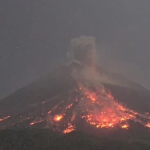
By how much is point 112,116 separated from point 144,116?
18.7 feet

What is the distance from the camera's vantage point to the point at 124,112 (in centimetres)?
4928

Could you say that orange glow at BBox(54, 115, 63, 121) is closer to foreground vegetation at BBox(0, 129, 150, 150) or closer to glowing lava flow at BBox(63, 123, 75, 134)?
glowing lava flow at BBox(63, 123, 75, 134)

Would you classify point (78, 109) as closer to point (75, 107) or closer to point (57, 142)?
point (75, 107)

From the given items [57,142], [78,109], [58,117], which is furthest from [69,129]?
[57,142]

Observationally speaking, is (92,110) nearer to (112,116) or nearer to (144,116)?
(112,116)

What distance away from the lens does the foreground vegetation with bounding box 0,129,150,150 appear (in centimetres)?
2658

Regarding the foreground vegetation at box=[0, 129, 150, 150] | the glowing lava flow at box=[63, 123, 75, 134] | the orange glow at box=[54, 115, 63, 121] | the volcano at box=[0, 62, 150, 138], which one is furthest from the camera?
the orange glow at box=[54, 115, 63, 121]

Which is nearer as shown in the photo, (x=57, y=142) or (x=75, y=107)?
(x=57, y=142)

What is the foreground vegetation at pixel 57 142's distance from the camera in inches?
1046

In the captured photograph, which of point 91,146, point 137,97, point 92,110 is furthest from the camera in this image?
point 137,97

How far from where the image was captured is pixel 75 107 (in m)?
51.8

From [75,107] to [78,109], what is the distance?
114cm

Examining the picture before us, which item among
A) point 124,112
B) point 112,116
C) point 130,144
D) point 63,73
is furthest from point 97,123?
point 63,73

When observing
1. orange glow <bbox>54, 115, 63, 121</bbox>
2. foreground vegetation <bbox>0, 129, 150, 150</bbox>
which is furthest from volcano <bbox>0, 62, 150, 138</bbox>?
foreground vegetation <bbox>0, 129, 150, 150</bbox>
